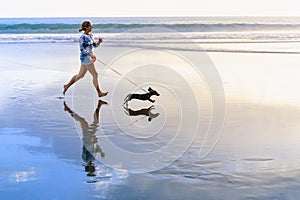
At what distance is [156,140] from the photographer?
7.18 m

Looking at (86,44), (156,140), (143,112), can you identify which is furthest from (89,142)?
(86,44)

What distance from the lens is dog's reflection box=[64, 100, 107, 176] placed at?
590 cm

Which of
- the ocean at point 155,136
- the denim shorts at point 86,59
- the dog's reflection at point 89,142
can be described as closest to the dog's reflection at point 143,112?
the ocean at point 155,136

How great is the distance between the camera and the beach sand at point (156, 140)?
511 centimetres

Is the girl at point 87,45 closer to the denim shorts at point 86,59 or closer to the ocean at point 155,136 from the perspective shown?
the denim shorts at point 86,59

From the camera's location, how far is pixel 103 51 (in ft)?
72.3

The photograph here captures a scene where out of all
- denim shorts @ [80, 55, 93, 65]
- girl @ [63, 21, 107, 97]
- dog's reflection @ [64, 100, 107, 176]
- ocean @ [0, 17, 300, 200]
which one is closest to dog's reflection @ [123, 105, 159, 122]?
ocean @ [0, 17, 300, 200]

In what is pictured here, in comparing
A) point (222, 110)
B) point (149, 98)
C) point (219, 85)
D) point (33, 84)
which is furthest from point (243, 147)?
point (33, 84)

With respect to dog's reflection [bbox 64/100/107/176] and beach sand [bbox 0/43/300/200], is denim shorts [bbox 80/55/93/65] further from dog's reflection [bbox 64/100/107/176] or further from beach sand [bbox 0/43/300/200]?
dog's reflection [bbox 64/100/107/176]

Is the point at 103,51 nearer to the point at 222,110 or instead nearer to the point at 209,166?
the point at 222,110

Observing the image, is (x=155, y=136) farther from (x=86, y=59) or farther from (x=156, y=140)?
(x=86, y=59)

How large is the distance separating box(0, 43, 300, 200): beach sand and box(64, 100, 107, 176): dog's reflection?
0.16ft

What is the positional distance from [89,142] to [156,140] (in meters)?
1.04

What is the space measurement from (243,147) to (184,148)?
86 centimetres
